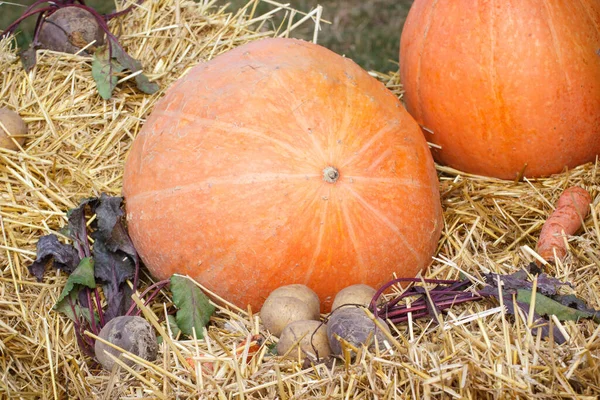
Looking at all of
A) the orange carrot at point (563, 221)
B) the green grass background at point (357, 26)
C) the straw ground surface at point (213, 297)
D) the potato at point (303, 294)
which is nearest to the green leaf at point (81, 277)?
the straw ground surface at point (213, 297)

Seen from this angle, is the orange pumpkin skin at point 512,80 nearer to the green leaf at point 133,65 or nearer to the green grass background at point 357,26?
the green leaf at point 133,65

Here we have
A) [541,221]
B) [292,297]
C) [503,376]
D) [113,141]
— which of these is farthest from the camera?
[113,141]

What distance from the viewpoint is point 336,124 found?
3014mm

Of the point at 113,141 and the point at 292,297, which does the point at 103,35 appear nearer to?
the point at 113,141

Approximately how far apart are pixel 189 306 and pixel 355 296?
26.5 inches

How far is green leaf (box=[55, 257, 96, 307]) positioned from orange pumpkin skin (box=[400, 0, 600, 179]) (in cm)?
182

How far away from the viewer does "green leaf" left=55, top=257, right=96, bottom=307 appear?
303 centimetres

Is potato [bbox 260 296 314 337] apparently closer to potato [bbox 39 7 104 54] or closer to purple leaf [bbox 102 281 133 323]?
purple leaf [bbox 102 281 133 323]

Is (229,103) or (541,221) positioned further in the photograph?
(541,221)

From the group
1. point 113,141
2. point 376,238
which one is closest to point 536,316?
point 376,238

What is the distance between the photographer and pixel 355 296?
2.76m

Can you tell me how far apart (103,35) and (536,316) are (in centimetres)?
298

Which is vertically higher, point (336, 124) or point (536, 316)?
point (336, 124)

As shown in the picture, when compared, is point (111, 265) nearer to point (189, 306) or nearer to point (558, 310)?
point (189, 306)
